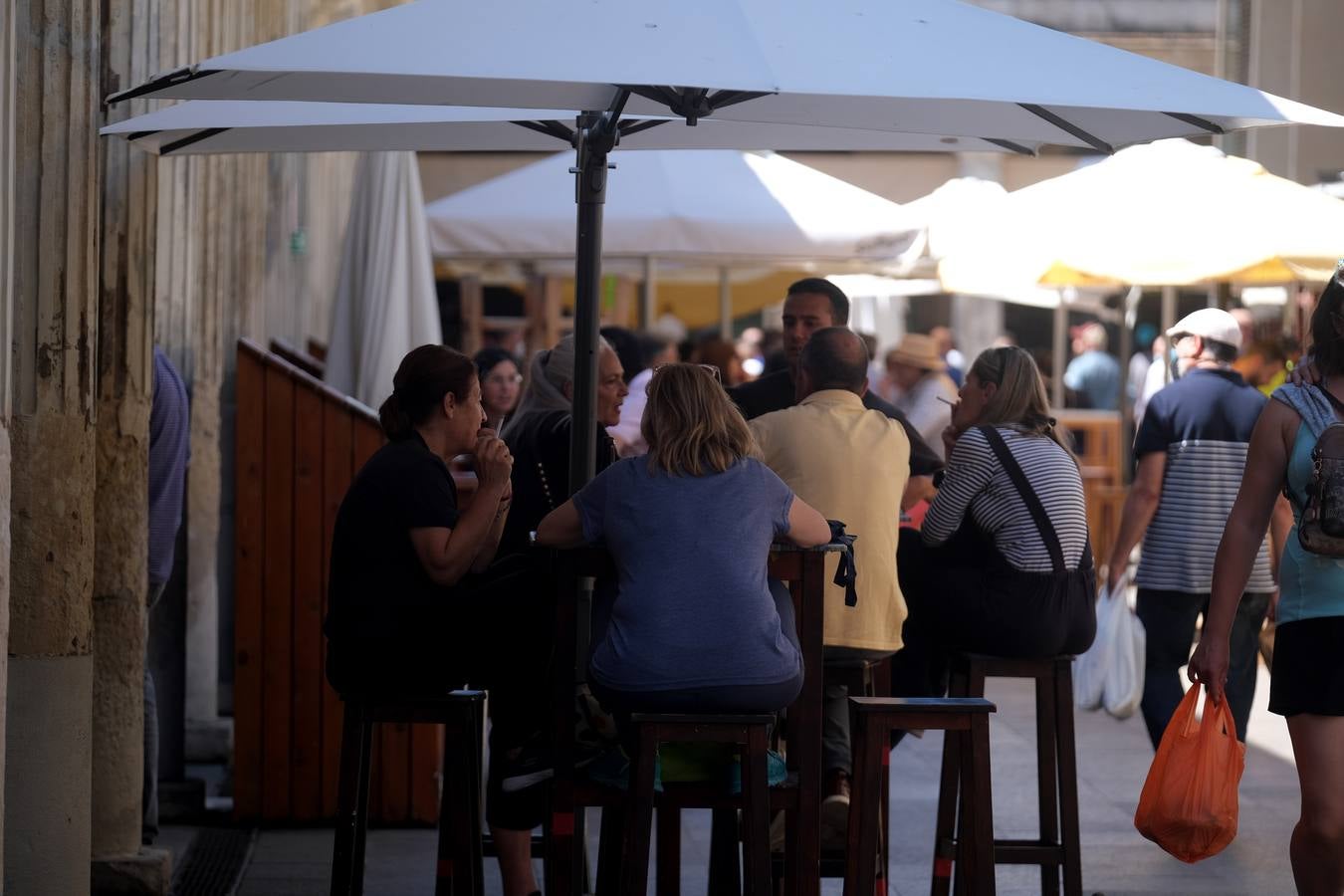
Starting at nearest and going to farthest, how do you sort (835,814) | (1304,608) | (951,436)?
(1304,608)
(835,814)
(951,436)

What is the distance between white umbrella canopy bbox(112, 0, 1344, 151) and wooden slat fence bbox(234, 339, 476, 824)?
2.49 metres

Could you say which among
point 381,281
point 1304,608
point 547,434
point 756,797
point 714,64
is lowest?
point 756,797

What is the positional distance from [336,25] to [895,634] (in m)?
2.34

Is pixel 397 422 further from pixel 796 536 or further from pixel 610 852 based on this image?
pixel 610 852

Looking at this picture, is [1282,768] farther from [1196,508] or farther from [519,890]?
[519,890]

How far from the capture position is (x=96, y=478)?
5539mm

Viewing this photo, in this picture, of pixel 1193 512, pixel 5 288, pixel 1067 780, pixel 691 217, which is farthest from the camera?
pixel 691 217

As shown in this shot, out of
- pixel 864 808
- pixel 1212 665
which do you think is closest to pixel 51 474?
pixel 864 808

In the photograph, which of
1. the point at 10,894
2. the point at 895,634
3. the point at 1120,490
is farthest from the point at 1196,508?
the point at 1120,490

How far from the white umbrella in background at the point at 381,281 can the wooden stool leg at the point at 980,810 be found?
4.77 meters

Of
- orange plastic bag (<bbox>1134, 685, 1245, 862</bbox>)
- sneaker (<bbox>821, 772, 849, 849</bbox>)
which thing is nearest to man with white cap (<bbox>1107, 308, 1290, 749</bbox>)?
sneaker (<bbox>821, 772, 849, 849</bbox>)

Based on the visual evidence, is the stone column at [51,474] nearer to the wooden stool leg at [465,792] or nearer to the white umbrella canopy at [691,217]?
the wooden stool leg at [465,792]

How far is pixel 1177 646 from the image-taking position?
689cm

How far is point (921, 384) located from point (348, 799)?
238 inches
